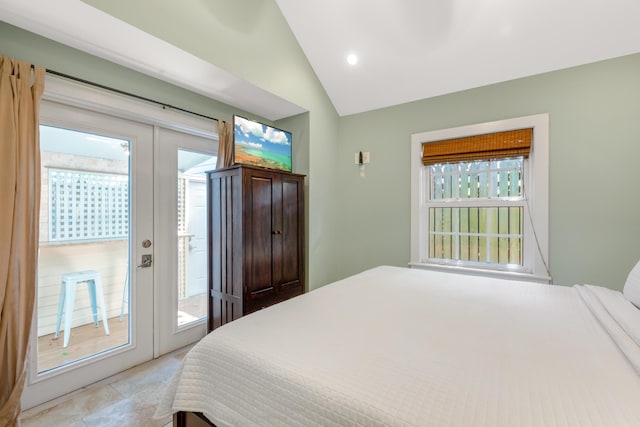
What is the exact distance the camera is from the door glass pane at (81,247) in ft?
6.28

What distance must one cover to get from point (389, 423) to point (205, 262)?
252 centimetres

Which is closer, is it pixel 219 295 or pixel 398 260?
pixel 219 295

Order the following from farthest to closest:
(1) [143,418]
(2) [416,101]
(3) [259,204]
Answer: (2) [416,101]
(3) [259,204]
(1) [143,418]

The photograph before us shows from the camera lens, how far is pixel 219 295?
253 cm

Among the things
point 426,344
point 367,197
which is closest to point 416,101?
point 367,197

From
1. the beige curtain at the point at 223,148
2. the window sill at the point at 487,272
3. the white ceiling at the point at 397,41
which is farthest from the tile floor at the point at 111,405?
the window sill at the point at 487,272

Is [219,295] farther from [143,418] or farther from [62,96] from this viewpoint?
[62,96]

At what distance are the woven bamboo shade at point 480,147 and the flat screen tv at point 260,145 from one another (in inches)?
59.2

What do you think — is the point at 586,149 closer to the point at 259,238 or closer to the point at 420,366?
the point at 420,366

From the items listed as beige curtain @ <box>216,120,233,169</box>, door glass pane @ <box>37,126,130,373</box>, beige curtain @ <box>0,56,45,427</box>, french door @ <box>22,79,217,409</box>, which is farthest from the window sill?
beige curtain @ <box>0,56,45,427</box>

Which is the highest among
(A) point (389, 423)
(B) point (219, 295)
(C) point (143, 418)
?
(A) point (389, 423)

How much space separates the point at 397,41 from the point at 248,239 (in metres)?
2.30

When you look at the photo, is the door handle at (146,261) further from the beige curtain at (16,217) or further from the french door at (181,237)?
the beige curtain at (16,217)

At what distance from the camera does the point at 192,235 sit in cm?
276
